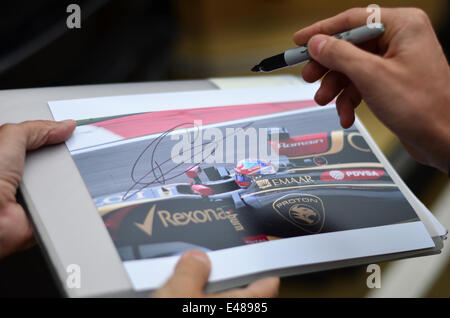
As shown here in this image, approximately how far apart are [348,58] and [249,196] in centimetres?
17

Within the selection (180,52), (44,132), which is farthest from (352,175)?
(180,52)

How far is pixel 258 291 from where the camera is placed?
0.36 metres

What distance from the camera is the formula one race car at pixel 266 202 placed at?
39 centimetres

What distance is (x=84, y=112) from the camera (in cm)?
50

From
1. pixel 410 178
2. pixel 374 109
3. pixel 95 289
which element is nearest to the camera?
pixel 95 289

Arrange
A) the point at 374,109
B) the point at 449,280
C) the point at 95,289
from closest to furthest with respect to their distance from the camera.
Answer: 1. the point at 95,289
2. the point at 374,109
3. the point at 449,280

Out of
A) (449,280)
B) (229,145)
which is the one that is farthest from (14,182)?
(449,280)

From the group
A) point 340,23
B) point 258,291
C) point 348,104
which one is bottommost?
point 258,291

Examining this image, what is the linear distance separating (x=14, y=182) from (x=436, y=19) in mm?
1590

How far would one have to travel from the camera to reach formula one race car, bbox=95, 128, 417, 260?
0.39 m

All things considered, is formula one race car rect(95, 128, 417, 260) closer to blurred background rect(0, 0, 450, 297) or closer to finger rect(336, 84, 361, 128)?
finger rect(336, 84, 361, 128)

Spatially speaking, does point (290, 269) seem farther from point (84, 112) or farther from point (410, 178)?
point (410, 178)

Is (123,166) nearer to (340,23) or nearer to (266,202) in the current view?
(266,202)

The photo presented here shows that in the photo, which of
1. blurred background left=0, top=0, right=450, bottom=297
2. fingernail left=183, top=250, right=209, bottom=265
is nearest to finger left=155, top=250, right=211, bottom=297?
fingernail left=183, top=250, right=209, bottom=265
